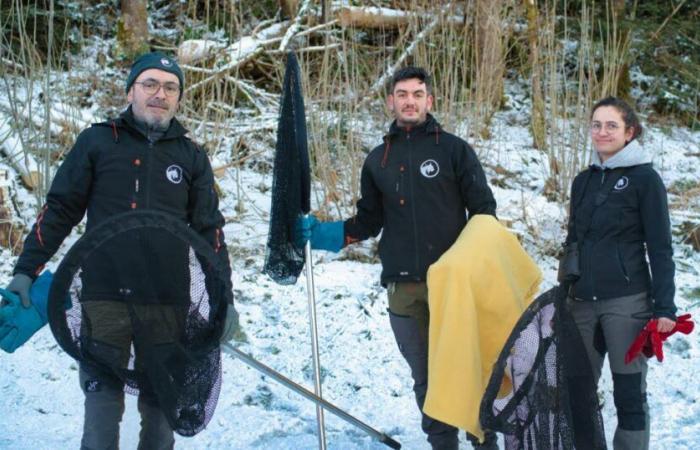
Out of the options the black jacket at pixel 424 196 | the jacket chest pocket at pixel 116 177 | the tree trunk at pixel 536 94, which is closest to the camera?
the jacket chest pocket at pixel 116 177

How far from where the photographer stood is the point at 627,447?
347 centimetres

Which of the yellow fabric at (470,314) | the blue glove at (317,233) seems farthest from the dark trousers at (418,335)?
the blue glove at (317,233)

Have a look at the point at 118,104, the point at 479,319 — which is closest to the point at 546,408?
the point at 479,319

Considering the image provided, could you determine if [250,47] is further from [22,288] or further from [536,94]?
[22,288]

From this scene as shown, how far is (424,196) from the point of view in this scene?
3621 mm

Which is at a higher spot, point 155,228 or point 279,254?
point 155,228

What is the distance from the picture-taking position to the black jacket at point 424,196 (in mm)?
3613

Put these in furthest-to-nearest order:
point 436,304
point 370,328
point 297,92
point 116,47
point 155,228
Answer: point 116,47, point 370,328, point 297,92, point 436,304, point 155,228

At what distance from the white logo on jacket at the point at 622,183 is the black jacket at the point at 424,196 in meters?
0.55

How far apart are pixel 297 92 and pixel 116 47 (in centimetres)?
651

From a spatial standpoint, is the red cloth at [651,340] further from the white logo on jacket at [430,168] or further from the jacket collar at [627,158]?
the white logo on jacket at [430,168]

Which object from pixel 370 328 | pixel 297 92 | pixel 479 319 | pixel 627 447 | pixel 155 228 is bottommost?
pixel 370 328

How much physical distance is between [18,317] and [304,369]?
271 cm

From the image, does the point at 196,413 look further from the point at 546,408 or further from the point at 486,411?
the point at 546,408
